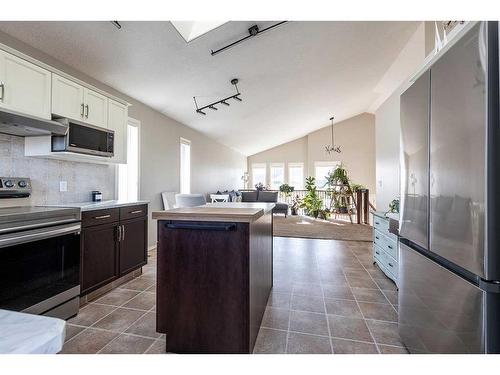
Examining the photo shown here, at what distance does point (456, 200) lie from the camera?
1.18 metres

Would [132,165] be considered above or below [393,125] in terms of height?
below

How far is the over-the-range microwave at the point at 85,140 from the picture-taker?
239cm

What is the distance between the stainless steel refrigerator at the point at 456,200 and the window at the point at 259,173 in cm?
1056

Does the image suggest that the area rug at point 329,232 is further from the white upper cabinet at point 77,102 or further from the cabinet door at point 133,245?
the white upper cabinet at point 77,102

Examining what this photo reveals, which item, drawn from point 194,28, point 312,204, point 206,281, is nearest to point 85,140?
point 194,28

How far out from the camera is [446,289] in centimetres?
128

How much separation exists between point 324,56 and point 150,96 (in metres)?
2.89

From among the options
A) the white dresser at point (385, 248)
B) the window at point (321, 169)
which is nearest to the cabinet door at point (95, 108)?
the white dresser at point (385, 248)

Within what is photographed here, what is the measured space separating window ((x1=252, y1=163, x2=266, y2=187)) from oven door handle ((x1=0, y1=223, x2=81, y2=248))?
404 inches

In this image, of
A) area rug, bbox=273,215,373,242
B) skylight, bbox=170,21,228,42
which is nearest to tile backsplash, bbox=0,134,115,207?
skylight, bbox=170,21,228,42

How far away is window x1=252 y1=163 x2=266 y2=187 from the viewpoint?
1226cm

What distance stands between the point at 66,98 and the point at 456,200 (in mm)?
3093

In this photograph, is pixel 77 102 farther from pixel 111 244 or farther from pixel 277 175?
pixel 277 175
